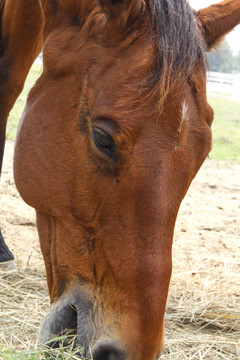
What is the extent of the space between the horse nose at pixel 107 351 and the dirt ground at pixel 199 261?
81 centimetres

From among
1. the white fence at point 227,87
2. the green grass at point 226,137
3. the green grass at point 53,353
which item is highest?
the green grass at point 53,353

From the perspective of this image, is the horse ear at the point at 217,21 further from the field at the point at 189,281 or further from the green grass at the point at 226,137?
the green grass at the point at 226,137

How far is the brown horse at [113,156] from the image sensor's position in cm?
166

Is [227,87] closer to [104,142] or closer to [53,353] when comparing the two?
[104,142]

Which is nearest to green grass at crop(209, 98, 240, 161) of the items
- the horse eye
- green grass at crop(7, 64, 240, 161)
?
green grass at crop(7, 64, 240, 161)

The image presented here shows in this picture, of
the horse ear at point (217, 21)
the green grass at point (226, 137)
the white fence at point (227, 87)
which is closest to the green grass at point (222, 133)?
the green grass at point (226, 137)

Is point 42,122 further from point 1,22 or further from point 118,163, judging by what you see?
point 1,22

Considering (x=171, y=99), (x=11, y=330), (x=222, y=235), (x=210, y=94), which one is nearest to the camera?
(x=171, y=99)

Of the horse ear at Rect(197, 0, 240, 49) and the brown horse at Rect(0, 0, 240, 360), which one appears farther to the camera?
the horse ear at Rect(197, 0, 240, 49)

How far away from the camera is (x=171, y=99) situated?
1758mm

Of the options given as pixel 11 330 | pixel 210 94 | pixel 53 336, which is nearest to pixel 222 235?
pixel 11 330

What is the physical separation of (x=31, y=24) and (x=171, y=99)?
5.34 feet

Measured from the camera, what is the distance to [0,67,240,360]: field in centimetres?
244

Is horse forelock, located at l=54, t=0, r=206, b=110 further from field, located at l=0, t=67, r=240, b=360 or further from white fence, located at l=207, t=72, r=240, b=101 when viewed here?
white fence, located at l=207, t=72, r=240, b=101
